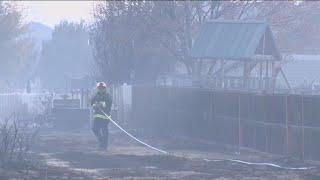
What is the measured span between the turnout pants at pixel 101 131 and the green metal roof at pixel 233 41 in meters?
7.06

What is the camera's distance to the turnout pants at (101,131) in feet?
77.9

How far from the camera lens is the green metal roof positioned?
30.2m

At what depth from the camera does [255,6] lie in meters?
40.0

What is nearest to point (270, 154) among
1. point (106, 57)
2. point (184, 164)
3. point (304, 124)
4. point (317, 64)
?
point (304, 124)

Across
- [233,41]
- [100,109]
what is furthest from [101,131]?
[233,41]

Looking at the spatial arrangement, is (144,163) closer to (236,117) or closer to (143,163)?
(143,163)

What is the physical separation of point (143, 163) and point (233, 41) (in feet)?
39.6

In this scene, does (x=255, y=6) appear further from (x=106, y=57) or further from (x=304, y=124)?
(x=304, y=124)

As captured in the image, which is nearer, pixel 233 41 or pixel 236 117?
pixel 236 117

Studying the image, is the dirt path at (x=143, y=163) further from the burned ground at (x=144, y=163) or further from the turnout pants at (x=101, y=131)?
the turnout pants at (x=101, y=131)

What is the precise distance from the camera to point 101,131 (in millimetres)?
24875

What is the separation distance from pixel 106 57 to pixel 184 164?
18.9 m

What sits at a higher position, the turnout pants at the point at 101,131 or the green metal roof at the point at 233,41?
the green metal roof at the point at 233,41

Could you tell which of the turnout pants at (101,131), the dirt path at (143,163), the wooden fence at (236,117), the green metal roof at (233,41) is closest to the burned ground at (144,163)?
the dirt path at (143,163)
